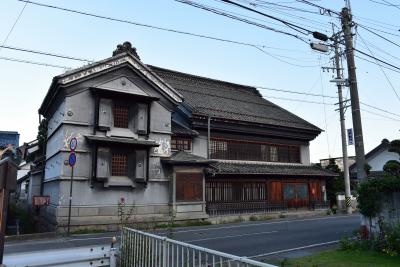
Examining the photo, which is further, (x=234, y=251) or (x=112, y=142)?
(x=112, y=142)

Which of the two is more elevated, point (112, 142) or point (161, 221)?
point (112, 142)

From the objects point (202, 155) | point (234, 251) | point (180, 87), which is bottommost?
point (234, 251)

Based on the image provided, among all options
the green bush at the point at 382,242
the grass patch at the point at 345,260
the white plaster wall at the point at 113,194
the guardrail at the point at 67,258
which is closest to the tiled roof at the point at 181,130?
the white plaster wall at the point at 113,194

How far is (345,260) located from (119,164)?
45.4 ft

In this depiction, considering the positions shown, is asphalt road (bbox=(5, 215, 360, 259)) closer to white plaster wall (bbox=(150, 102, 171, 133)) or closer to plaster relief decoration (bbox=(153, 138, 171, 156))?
plaster relief decoration (bbox=(153, 138, 171, 156))

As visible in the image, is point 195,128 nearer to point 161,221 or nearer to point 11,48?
point 161,221

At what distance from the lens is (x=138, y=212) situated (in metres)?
20.5

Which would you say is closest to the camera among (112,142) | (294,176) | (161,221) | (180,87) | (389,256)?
(389,256)

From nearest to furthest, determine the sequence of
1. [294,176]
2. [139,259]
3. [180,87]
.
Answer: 1. [139,259]
2. [294,176]
3. [180,87]

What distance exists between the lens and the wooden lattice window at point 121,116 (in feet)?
68.5

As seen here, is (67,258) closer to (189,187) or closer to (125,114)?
(125,114)

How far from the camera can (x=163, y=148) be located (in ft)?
72.7

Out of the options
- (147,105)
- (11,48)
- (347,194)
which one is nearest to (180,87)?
(147,105)

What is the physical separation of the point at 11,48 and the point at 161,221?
41.9 ft
